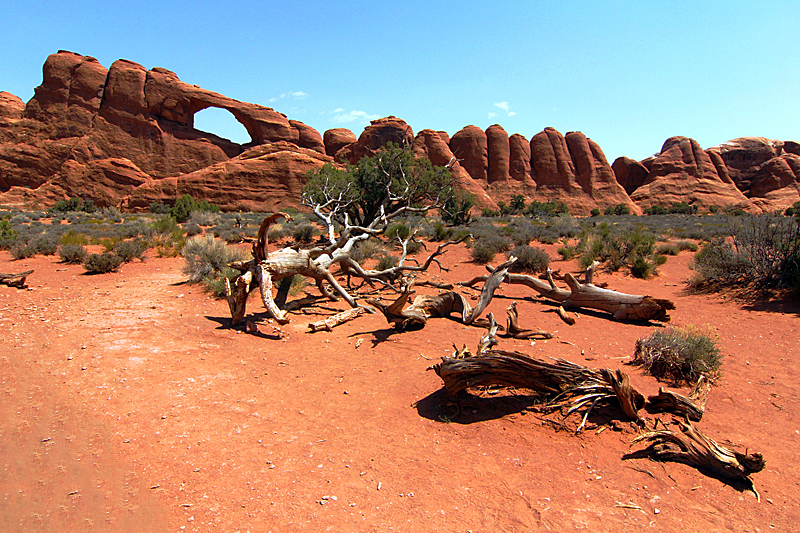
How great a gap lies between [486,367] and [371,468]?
1.44 meters

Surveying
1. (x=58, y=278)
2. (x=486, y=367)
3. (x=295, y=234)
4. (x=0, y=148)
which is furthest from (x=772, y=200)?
(x=0, y=148)

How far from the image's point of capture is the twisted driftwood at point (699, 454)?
2.75 m

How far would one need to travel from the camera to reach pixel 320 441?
11.0ft

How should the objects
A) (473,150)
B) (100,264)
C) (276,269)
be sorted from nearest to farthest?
(276,269) < (100,264) < (473,150)

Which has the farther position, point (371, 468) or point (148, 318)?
point (148, 318)

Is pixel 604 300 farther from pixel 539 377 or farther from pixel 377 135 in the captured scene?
pixel 377 135

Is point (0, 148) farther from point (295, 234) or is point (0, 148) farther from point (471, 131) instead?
point (471, 131)

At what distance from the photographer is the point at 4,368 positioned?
420 centimetres

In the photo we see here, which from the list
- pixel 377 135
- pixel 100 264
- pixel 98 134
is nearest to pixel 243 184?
pixel 98 134

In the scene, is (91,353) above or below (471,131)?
below

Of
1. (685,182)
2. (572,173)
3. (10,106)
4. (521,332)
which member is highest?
(10,106)

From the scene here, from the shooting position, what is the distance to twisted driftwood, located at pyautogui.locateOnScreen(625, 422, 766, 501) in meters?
2.75

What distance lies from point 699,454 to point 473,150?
60372mm

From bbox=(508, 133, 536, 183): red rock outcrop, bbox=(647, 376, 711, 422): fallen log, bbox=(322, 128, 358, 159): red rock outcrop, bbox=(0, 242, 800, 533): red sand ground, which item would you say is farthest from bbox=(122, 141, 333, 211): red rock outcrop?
bbox=(647, 376, 711, 422): fallen log
